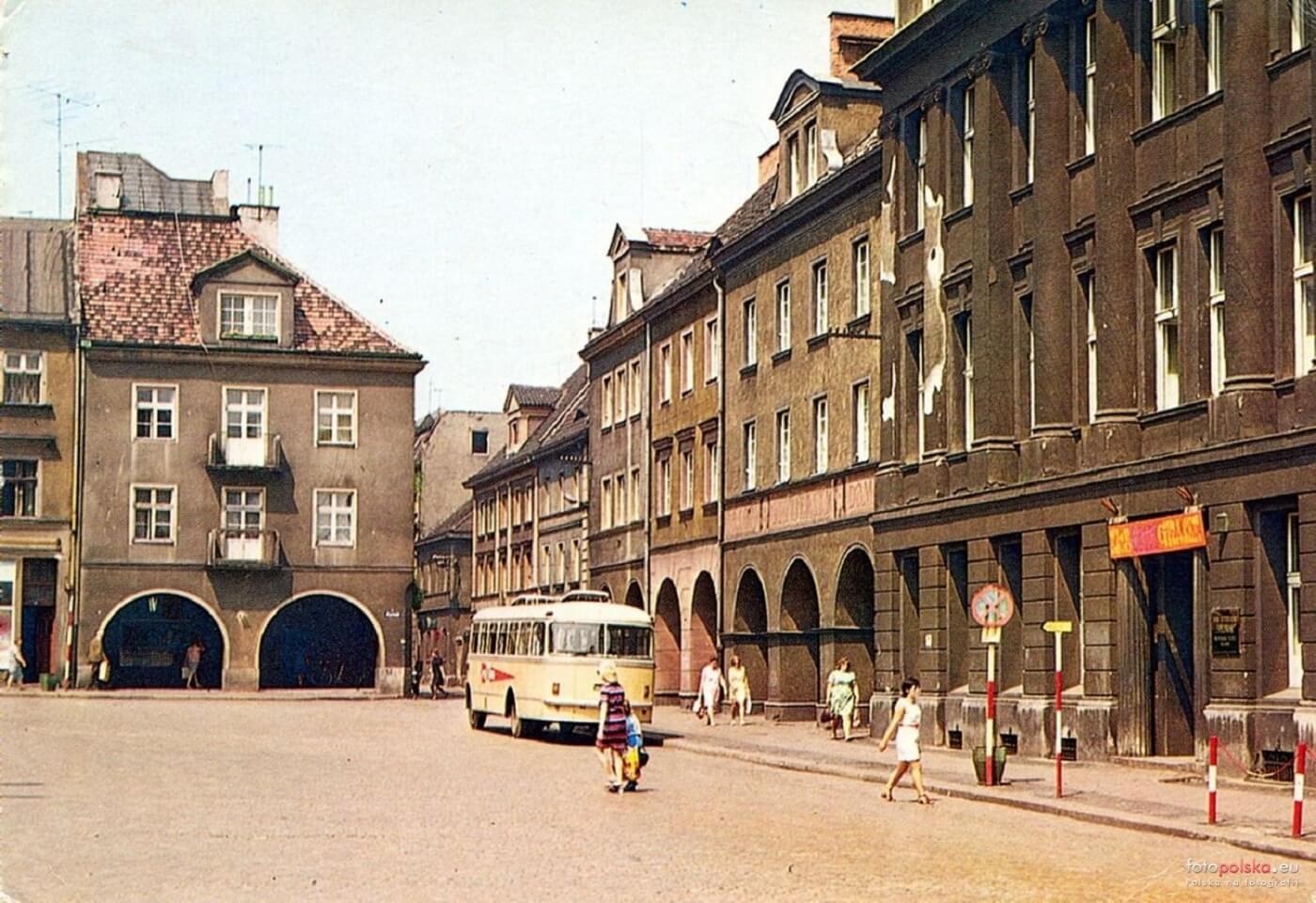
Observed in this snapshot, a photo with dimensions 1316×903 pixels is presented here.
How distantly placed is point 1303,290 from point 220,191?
198ft

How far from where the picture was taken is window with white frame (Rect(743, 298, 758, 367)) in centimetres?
5225

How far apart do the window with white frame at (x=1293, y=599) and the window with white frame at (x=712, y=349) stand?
93.3 ft

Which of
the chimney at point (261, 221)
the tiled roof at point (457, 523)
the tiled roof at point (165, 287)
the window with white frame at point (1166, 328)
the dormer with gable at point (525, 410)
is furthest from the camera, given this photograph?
the tiled roof at point (457, 523)

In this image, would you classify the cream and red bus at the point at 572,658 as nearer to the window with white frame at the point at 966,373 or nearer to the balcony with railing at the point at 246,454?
the window with white frame at the point at 966,373

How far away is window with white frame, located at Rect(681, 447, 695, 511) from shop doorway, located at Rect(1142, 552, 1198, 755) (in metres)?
27.8

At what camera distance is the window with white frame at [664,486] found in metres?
60.7

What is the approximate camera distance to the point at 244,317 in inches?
2756

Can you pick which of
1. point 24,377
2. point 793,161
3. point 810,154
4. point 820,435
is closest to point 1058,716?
point 820,435

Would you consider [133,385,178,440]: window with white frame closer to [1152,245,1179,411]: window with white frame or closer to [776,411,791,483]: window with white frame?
[776,411,791,483]: window with white frame

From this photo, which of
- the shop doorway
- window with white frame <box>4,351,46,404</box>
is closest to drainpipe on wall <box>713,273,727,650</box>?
the shop doorway

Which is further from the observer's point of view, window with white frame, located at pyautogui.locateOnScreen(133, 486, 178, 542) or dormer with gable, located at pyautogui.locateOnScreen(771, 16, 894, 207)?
window with white frame, located at pyautogui.locateOnScreen(133, 486, 178, 542)

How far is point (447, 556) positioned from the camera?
105938 millimetres

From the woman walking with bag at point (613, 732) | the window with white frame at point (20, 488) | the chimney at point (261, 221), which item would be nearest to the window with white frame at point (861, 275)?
the woman walking with bag at point (613, 732)

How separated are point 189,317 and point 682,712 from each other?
23.8 m
